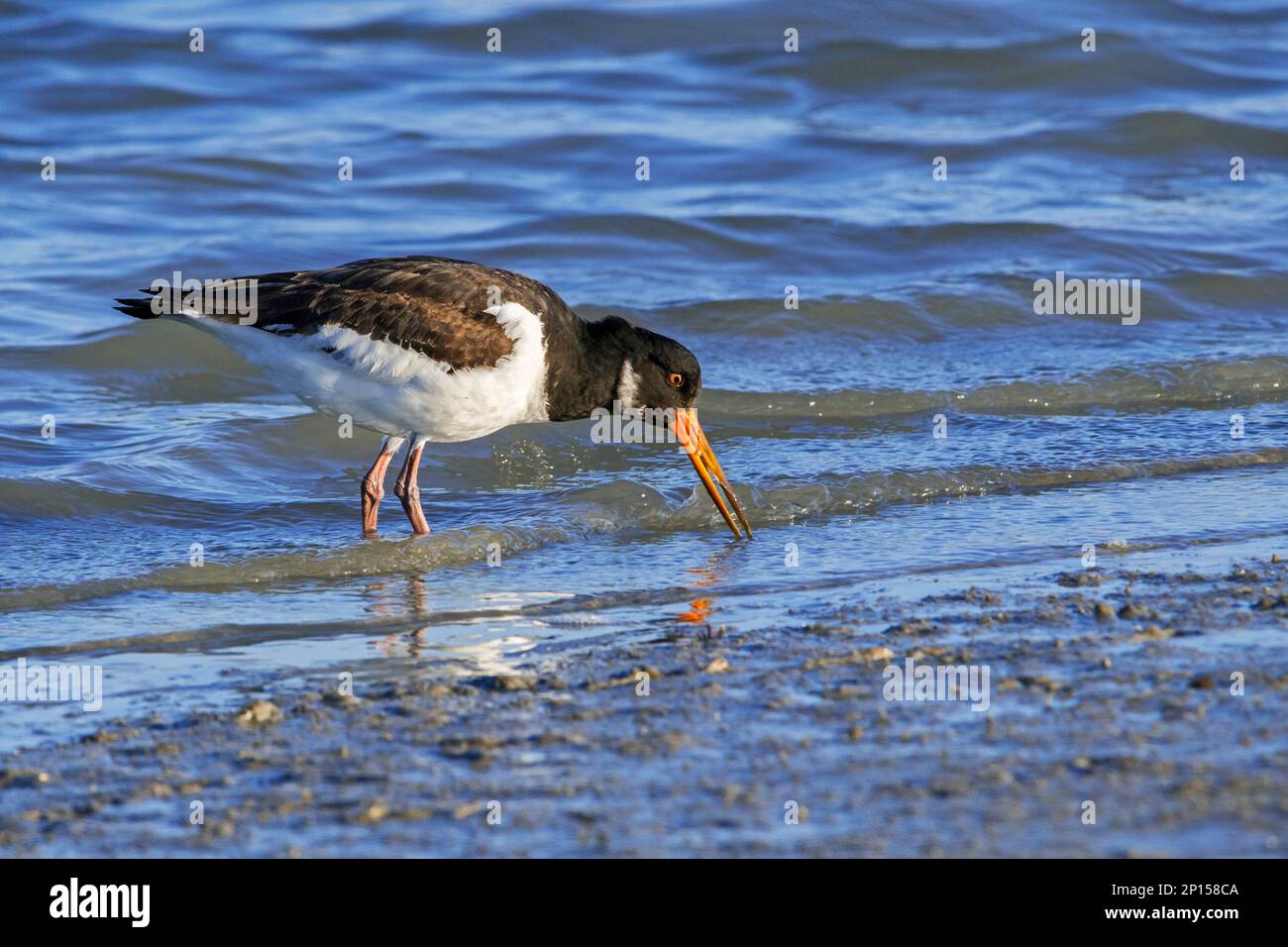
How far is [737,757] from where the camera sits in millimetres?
4324

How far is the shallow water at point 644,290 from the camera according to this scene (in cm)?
680

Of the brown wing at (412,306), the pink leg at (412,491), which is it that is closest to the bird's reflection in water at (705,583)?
the brown wing at (412,306)

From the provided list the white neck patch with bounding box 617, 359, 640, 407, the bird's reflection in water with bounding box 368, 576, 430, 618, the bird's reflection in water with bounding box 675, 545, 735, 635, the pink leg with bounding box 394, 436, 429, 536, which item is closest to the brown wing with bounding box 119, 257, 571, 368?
the white neck patch with bounding box 617, 359, 640, 407

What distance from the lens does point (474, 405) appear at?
7.36 meters

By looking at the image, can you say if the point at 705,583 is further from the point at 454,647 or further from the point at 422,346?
the point at 422,346

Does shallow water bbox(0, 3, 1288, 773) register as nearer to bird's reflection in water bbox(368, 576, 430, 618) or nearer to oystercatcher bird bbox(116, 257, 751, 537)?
bird's reflection in water bbox(368, 576, 430, 618)

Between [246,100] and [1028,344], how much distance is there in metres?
9.69

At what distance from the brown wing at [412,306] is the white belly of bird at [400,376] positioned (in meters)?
0.04

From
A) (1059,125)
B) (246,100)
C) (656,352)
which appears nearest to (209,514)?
(656,352)

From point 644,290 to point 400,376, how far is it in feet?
17.8

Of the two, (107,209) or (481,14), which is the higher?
(481,14)

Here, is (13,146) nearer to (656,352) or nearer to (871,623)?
(656,352)

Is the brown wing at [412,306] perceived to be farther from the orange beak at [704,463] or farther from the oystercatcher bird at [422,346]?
the orange beak at [704,463]

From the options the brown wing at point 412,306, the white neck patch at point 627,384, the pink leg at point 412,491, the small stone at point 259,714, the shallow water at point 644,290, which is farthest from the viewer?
the white neck patch at point 627,384
